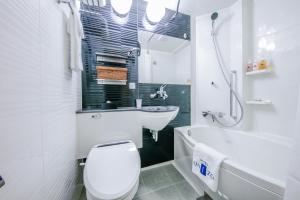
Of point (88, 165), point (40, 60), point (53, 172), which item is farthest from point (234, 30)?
point (53, 172)

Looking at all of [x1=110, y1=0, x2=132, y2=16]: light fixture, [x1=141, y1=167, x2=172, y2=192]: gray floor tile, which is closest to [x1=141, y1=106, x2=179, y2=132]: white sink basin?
[x1=141, y1=167, x2=172, y2=192]: gray floor tile

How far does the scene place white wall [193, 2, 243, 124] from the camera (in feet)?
5.20

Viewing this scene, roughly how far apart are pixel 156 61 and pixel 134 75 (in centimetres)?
40

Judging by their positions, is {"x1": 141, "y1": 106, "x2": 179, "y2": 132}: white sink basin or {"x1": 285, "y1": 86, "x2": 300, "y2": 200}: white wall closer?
{"x1": 285, "y1": 86, "x2": 300, "y2": 200}: white wall

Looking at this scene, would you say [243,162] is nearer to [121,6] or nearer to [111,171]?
[111,171]

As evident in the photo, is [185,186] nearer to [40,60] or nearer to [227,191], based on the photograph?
[227,191]

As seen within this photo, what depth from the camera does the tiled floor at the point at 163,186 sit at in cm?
124

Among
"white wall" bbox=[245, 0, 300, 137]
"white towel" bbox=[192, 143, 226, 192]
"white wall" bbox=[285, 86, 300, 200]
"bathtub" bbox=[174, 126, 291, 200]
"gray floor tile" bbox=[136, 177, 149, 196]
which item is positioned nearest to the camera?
"white wall" bbox=[285, 86, 300, 200]

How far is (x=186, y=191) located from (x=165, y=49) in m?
1.77

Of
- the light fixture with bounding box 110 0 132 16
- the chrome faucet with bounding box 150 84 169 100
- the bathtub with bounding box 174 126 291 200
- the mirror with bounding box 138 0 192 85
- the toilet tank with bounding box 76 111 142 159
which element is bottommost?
the bathtub with bounding box 174 126 291 200

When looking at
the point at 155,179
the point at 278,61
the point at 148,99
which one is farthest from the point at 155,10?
the point at 155,179

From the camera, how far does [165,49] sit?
179cm

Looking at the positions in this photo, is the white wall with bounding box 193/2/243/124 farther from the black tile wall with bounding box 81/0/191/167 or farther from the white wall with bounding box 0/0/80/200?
the white wall with bounding box 0/0/80/200

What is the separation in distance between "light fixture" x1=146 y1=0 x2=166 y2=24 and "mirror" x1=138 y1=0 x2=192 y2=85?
0.05m
